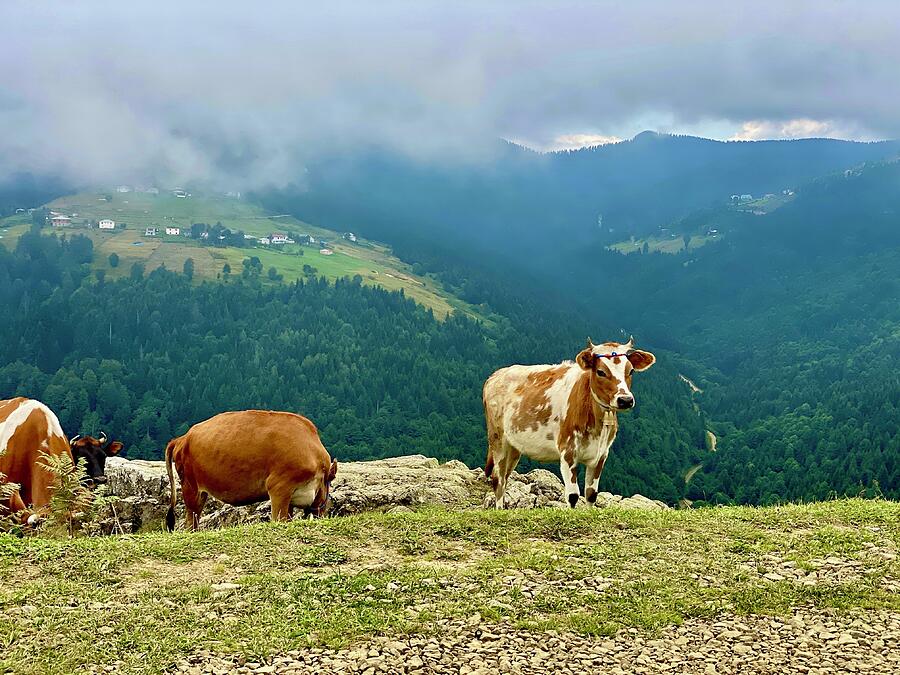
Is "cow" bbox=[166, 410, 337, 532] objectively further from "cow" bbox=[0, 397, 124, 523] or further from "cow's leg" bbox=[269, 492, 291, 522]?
"cow" bbox=[0, 397, 124, 523]

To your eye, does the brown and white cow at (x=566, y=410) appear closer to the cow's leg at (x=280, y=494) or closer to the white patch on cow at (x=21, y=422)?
the cow's leg at (x=280, y=494)

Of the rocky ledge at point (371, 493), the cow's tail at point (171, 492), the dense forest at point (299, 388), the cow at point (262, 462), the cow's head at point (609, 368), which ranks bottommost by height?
the dense forest at point (299, 388)

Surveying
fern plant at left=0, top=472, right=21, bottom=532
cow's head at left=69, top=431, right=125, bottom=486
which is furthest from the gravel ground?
cow's head at left=69, top=431, right=125, bottom=486

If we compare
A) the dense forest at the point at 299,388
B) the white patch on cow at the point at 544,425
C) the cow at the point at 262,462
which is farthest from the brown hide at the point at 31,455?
the dense forest at the point at 299,388

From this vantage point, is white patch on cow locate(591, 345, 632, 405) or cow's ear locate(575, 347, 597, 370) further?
cow's ear locate(575, 347, 597, 370)

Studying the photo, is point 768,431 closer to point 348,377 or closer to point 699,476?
point 699,476

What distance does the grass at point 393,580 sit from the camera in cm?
782

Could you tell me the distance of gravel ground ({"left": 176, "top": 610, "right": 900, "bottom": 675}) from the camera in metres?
7.21

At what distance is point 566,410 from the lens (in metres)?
15.9

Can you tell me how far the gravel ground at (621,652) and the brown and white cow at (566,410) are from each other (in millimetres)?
6010

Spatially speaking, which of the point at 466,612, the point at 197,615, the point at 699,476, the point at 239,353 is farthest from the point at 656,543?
the point at 239,353

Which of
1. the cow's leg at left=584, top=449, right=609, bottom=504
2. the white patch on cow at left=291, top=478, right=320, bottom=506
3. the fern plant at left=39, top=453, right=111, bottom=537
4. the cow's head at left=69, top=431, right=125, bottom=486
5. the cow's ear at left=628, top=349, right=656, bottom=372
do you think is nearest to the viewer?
the fern plant at left=39, top=453, right=111, bottom=537

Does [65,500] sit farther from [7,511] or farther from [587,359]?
[587,359]

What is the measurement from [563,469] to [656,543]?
4.21m
